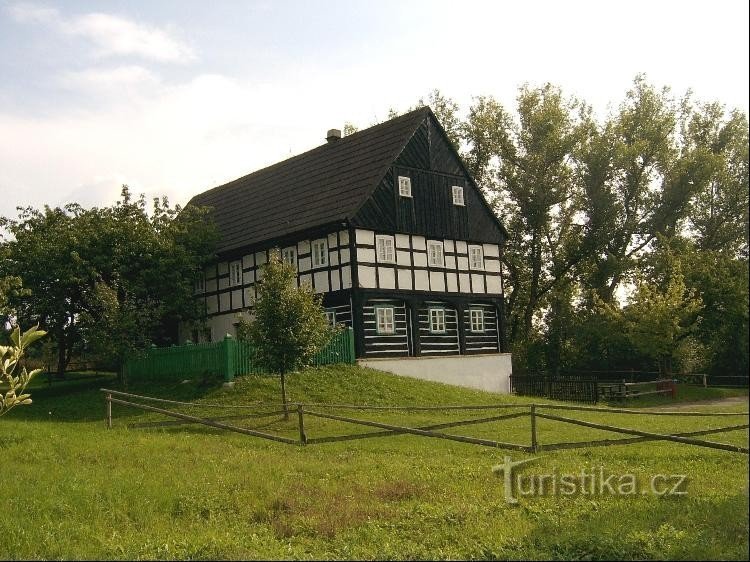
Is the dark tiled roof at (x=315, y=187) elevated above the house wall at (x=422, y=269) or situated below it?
above

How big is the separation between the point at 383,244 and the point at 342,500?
20.9m

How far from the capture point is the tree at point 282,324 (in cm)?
2133

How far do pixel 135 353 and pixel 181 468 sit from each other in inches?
614

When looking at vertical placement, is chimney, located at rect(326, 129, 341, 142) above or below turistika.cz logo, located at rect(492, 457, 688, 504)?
above

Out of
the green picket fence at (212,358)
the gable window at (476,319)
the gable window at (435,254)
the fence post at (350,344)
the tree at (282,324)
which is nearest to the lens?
the tree at (282,324)

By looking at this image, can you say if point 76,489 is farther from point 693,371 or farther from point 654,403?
point 693,371

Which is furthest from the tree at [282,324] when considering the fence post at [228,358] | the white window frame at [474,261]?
the white window frame at [474,261]

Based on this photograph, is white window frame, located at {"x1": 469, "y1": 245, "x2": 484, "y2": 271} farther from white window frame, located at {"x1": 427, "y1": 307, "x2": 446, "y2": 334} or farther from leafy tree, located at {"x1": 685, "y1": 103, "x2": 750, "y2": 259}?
leafy tree, located at {"x1": 685, "y1": 103, "x2": 750, "y2": 259}

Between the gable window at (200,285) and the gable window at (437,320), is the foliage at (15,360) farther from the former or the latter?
the gable window at (200,285)

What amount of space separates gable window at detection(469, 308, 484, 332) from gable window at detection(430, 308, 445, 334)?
192cm

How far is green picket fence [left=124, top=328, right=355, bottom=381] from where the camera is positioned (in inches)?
1023

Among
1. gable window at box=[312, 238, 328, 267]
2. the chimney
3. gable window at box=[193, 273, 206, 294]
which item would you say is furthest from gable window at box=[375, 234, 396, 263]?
gable window at box=[193, 273, 206, 294]

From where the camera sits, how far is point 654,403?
30312 millimetres

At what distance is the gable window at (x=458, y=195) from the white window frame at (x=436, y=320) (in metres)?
5.25
